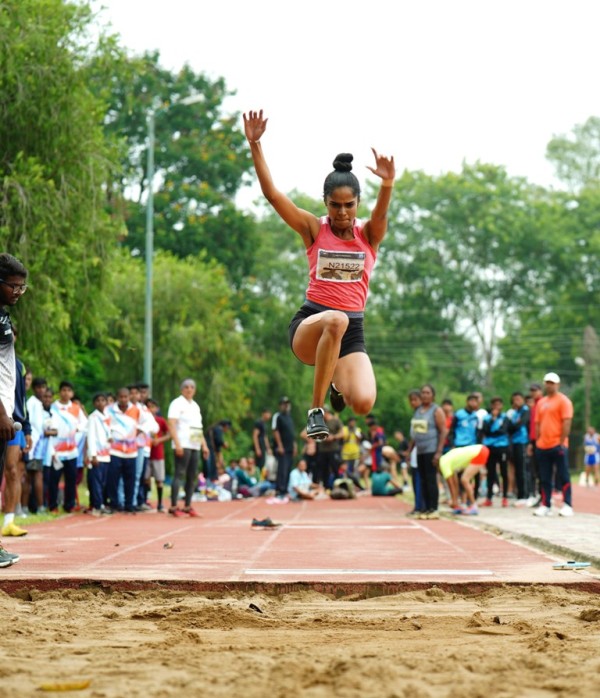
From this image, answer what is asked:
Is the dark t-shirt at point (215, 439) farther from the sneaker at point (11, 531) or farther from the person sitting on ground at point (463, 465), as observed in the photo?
the sneaker at point (11, 531)

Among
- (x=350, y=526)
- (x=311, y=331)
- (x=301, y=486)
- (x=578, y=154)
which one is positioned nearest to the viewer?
(x=311, y=331)

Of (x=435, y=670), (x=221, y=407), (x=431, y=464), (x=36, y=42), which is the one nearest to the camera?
(x=435, y=670)

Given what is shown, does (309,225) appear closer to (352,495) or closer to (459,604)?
(459,604)

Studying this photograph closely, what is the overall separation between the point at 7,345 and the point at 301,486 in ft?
51.6

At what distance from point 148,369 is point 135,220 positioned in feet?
73.0

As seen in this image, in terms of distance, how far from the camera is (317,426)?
6.86m

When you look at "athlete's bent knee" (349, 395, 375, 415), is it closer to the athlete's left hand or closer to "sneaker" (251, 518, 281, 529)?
the athlete's left hand

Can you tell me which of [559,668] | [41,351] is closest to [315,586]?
[559,668]

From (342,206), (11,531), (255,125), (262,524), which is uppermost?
(255,125)

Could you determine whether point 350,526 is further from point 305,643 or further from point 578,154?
point 578,154

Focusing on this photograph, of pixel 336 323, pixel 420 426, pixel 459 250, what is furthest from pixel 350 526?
pixel 459 250

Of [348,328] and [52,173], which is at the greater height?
[52,173]

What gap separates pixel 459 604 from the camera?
618 centimetres

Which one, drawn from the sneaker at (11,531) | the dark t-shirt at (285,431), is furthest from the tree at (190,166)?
the sneaker at (11,531)
